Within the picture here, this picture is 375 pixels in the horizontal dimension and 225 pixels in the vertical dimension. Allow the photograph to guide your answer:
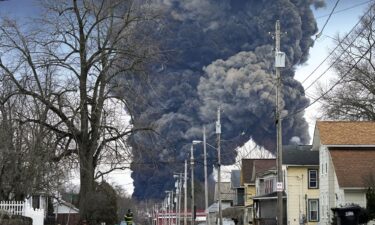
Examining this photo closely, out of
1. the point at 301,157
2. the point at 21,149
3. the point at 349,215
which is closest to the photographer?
the point at 349,215

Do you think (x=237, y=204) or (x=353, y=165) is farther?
(x=237, y=204)

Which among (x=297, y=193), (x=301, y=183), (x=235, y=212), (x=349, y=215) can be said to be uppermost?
(x=301, y=183)

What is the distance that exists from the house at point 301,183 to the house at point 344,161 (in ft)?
17.7

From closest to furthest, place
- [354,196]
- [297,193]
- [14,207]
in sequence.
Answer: [14,207]
[354,196]
[297,193]

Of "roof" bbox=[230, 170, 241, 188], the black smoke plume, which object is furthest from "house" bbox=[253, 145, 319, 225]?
the black smoke plume

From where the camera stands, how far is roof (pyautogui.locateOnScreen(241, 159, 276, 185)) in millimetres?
89019

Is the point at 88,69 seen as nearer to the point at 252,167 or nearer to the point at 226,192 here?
the point at 252,167

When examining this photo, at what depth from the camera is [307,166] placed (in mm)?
65812

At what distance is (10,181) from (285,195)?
35779mm

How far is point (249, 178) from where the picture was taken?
9500cm

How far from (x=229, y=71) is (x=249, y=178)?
156ft

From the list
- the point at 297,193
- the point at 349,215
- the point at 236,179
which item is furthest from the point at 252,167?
the point at 349,215

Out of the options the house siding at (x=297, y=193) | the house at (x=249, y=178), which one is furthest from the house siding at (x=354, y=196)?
the house at (x=249, y=178)

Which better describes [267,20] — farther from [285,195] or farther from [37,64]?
[37,64]
